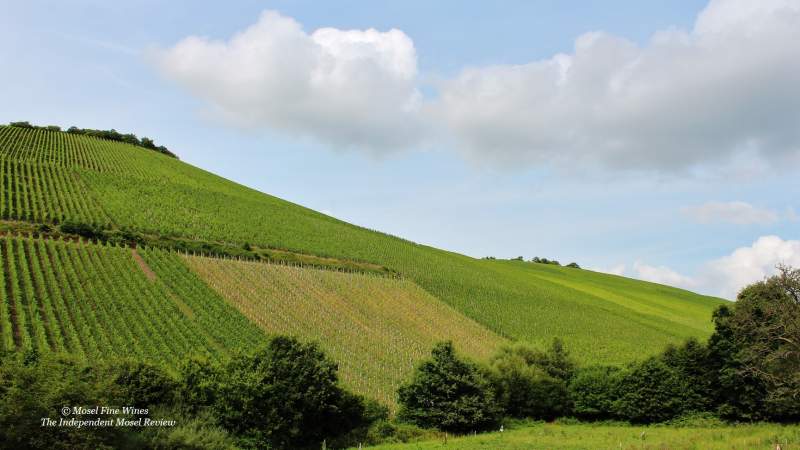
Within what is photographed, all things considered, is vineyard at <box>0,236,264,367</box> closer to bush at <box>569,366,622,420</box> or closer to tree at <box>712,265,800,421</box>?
bush at <box>569,366,622,420</box>

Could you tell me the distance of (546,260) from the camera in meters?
186

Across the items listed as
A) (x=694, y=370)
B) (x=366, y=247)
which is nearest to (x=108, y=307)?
(x=694, y=370)

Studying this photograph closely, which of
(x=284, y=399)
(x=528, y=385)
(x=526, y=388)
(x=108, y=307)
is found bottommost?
(x=284, y=399)

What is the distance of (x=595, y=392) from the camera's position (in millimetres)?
47625

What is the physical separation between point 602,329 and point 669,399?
32202 millimetres

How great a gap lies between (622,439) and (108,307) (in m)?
35.0

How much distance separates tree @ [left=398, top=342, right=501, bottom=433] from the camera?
39938mm

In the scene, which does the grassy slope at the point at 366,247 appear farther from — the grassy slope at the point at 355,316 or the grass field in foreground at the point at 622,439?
the grass field in foreground at the point at 622,439

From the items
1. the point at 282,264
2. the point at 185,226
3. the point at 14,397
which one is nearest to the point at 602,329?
the point at 282,264

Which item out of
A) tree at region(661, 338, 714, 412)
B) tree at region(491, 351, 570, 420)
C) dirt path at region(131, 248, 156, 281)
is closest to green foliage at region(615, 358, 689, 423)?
tree at region(661, 338, 714, 412)

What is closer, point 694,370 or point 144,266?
point 694,370

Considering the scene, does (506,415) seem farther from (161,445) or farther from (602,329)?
(602,329)

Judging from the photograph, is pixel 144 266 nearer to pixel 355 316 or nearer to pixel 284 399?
pixel 355 316

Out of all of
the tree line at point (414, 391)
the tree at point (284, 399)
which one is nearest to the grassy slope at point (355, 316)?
the tree line at point (414, 391)
